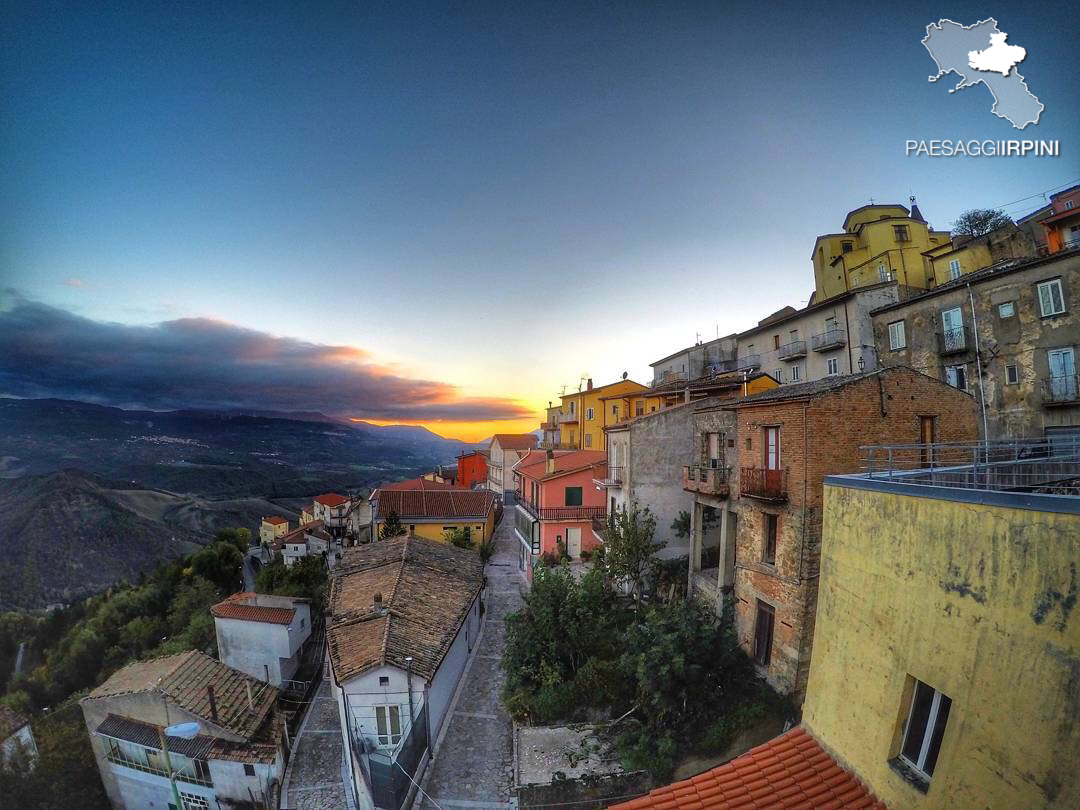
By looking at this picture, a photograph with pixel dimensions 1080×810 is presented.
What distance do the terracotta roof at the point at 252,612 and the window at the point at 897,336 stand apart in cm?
3004

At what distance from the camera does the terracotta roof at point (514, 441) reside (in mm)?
48156

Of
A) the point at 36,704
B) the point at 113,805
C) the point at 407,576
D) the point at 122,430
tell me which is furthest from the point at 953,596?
the point at 122,430

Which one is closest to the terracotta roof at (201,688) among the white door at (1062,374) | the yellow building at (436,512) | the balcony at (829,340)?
the yellow building at (436,512)

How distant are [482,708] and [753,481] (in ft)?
34.3

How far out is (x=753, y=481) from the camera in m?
11.4

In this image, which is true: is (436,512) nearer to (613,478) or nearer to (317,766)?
(613,478)

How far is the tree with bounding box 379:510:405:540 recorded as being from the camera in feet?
92.6

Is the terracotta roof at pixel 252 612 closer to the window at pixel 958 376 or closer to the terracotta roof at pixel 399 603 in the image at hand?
the terracotta roof at pixel 399 603

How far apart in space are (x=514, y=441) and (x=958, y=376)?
117ft

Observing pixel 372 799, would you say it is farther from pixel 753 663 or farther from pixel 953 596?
pixel 953 596

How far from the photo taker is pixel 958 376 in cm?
1981

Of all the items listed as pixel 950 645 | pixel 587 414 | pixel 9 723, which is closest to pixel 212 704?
pixel 9 723

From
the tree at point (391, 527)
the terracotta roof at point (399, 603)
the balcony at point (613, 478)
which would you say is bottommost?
the terracotta roof at point (399, 603)

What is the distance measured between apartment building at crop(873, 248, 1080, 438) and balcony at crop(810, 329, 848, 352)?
2.49 meters
